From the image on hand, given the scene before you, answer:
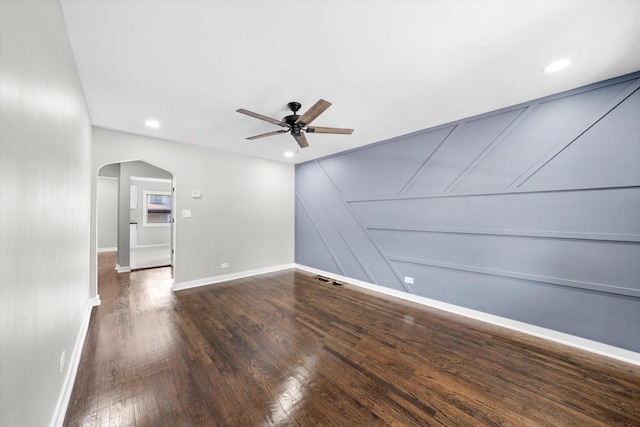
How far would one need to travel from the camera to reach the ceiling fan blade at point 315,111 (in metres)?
2.14

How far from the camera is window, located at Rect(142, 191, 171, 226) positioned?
6.56 m

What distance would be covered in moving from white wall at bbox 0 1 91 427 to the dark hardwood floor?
0.59m

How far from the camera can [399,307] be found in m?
3.48

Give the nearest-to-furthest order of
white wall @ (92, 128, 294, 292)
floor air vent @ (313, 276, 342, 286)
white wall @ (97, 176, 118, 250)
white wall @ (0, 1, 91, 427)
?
white wall @ (0, 1, 91, 427) → white wall @ (92, 128, 294, 292) → floor air vent @ (313, 276, 342, 286) → white wall @ (97, 176, 118, 250)

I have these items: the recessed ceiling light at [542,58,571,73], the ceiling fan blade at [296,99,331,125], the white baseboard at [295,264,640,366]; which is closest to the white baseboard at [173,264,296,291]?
the white baseboard at [295,264,640,366]

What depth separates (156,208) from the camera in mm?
6840

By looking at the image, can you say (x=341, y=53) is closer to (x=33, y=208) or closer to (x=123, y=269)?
(x=33, y=208)

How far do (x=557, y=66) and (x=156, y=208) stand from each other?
8565 mm

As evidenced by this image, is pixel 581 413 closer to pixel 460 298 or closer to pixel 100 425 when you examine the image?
pixel 460 298

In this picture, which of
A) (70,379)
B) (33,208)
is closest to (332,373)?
(70,379)

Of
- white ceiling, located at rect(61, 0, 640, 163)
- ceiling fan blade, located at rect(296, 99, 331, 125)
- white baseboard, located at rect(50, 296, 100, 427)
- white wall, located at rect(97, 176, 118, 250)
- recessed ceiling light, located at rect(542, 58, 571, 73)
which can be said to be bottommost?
white baseboard, located at rect(50, 296, 100, 427)

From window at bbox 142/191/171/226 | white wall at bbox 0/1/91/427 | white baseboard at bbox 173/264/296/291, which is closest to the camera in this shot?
white wall at bbox 0/1/91/427

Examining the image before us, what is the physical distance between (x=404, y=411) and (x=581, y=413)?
1276mm

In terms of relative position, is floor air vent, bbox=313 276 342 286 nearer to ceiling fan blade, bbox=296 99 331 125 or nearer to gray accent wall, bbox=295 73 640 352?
gray accent wall, bbox=295 73 640 352
